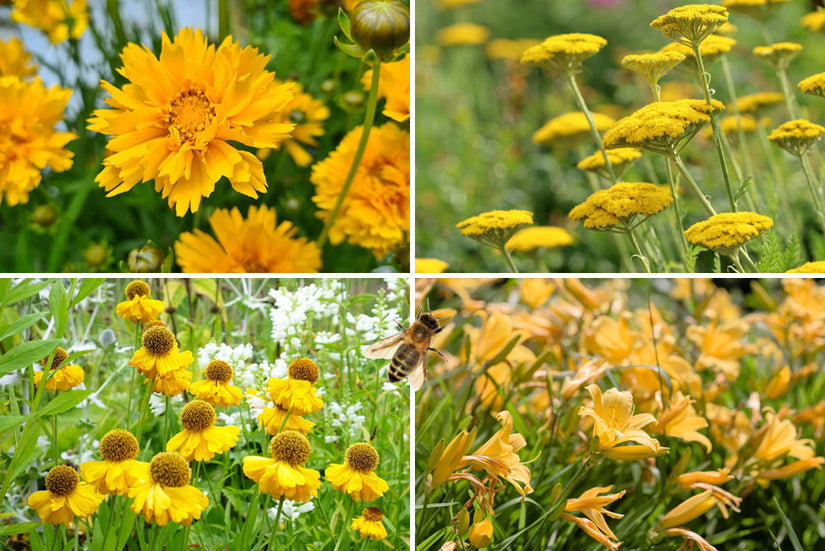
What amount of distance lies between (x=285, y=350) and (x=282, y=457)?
19 centimetres

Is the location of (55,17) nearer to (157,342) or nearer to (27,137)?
(27,137)

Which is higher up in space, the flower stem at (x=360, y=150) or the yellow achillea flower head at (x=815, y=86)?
the yellow achillea flower head at (x=815, y=86)

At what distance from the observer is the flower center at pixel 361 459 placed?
0.59 meters

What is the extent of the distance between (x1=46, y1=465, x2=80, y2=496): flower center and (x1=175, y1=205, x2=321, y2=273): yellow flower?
238 mm

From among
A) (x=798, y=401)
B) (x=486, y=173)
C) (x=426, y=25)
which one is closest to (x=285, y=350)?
(x=798, y=401)

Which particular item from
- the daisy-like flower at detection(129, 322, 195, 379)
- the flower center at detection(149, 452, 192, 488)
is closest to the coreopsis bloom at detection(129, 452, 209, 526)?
the flower center at detection(149, 452, 192, 488)

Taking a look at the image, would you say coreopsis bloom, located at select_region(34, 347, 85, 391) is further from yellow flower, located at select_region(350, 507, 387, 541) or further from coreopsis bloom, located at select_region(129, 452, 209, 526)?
yellow flower, located at select_region(350, 507, 387, 541)

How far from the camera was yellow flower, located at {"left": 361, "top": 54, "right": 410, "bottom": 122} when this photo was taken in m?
0.77

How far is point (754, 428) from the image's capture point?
0.81m

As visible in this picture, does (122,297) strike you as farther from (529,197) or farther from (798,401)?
(529,197)

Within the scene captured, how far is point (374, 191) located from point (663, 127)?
301 millimetres

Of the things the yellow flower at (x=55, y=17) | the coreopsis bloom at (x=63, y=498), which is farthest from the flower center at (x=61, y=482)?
the yellow flower at (x=55, y=17)

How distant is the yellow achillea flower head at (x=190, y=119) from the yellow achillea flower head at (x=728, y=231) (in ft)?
1.18

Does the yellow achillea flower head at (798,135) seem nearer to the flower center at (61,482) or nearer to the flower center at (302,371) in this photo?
the flower center at (302,371)
